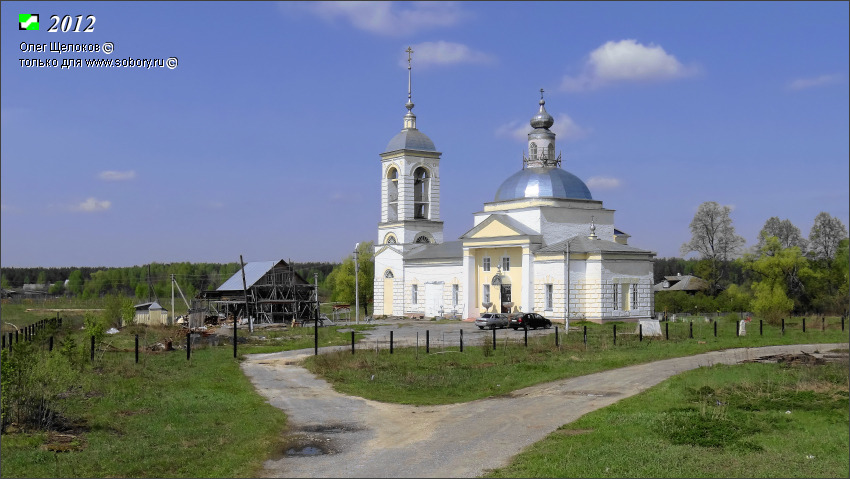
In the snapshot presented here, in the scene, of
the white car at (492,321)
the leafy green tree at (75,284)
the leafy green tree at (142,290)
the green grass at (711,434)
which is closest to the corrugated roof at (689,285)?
the white car at (492,321)

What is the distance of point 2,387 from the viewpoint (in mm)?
15500

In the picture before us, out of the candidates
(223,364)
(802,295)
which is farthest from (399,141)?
(223,364)

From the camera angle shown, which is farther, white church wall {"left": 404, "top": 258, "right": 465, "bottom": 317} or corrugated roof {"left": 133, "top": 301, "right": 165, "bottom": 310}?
corrugated roof {"left": 133, "top": 301, "right": 165, "bottom": 310}

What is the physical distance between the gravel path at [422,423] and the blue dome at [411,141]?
38.7 m

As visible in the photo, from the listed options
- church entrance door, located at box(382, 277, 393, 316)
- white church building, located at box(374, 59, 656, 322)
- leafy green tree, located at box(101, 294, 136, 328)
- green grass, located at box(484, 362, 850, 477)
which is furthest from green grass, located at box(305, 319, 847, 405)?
church entrance door, located at box(382, 277, 393, 316)

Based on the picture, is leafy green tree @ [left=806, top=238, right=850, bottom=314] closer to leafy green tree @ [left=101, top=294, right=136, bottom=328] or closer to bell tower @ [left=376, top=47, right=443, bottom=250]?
bell tower @ [left=376, top=47, right=443, bottom=250]

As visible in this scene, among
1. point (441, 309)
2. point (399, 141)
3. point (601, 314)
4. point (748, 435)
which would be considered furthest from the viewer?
point (399, 141)

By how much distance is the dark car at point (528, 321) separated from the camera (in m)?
44.1

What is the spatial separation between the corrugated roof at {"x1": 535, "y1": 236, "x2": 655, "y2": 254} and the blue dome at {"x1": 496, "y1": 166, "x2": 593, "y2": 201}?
13.5ft

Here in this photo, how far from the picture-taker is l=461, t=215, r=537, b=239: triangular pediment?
5359 centimetres

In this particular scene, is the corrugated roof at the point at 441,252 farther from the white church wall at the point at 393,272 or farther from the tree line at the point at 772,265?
the tree line at the point at 772,265

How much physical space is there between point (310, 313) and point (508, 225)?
16.9 metres

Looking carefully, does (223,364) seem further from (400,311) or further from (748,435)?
(400,311)

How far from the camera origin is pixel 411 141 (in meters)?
64.1
